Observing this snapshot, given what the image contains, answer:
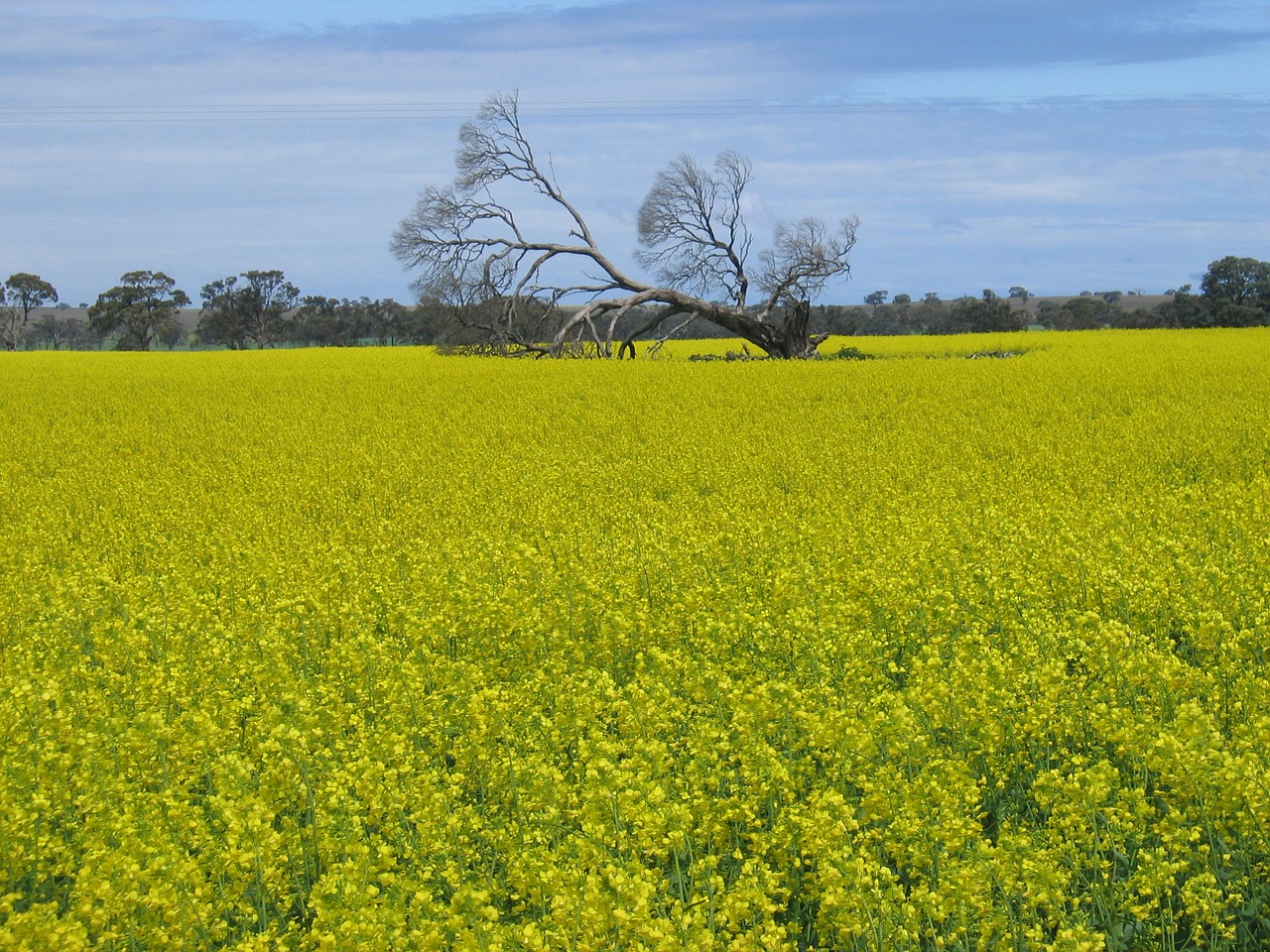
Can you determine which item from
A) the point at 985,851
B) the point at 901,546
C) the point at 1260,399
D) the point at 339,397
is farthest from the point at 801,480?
the point at 339,397

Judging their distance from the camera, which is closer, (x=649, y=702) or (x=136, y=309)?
(x=649, y=702)

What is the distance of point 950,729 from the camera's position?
600cm

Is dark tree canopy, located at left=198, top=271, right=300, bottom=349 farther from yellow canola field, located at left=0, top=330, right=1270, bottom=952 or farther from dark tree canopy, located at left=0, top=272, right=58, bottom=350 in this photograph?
yellow canola field, located at left=0, top=330, right=1270, bottom=952

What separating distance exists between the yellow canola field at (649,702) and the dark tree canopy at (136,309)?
80.0m

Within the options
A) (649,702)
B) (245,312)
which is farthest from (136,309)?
(649,702)

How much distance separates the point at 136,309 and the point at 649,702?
92513mm

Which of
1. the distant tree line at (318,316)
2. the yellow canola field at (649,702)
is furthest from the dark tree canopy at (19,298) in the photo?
the yellow canola field at (649,702)

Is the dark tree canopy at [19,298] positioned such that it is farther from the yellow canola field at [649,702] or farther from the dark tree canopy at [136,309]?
the yellow canola field at [649,702]

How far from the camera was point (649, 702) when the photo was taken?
18.6ft

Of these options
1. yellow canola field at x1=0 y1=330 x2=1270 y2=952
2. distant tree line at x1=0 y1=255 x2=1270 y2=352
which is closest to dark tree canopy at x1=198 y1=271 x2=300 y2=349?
distant tree line at x1=0 y1=255 x2=1270 y2=352

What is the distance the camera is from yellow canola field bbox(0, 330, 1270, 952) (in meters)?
4.23

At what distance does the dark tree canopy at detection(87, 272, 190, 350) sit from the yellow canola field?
80.0 m

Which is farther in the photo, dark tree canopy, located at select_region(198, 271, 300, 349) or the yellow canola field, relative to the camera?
dark tree canopy, located at select_region(198, 271, 300, 349)

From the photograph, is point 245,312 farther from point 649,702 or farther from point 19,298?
point 649,702
